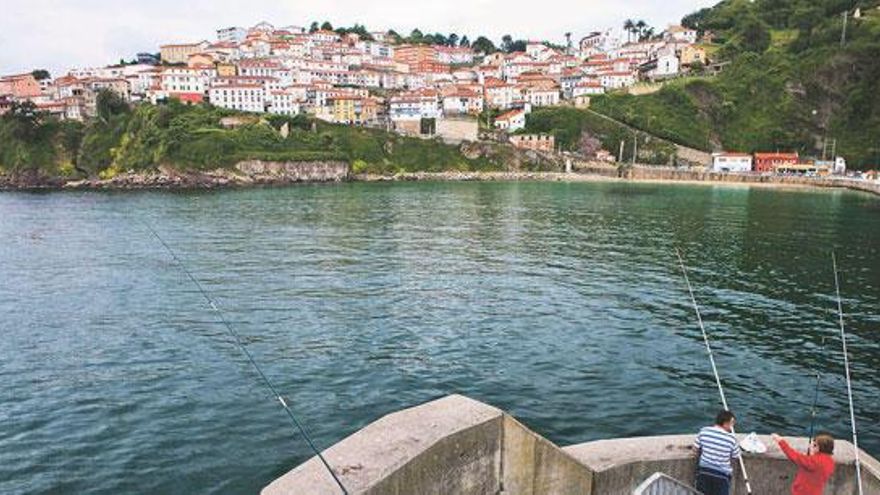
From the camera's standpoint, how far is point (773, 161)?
131500 millimetres

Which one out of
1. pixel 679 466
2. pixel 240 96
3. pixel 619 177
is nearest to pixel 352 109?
pixel 240 96

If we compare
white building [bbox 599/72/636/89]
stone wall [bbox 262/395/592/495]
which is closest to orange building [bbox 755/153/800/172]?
white building [bbox 599/72/636/89]

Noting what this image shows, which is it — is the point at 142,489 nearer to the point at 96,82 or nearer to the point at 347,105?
the point at 347,105

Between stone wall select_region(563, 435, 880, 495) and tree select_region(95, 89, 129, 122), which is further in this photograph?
tree select_region(95, 89, 129, 122)

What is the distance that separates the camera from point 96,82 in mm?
162000

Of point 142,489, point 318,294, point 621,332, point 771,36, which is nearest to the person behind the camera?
point 142,489

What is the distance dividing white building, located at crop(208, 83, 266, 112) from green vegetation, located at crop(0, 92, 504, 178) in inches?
448

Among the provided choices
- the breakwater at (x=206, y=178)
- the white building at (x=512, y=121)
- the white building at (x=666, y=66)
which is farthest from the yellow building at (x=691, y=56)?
the breakwater at (x=206, y=178)

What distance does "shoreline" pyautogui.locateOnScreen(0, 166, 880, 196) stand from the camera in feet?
356

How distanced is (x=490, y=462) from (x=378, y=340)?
1332 cm

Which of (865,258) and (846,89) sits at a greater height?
(846,89)

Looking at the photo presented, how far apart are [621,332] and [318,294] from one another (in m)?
12.9

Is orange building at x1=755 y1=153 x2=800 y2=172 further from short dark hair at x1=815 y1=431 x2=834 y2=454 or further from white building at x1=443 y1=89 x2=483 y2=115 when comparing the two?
short dark hair at x1=815 y1=431 x2=834 y2=454

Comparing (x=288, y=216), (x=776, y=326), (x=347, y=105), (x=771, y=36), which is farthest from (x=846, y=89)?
(x=776, y=326)
